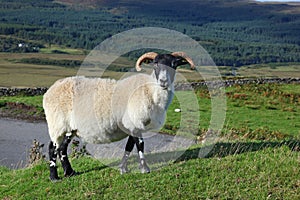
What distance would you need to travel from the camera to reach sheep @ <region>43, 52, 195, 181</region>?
9836 millimetres

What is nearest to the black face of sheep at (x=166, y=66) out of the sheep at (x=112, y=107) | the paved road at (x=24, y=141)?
the sheep at (x=112, y=107)

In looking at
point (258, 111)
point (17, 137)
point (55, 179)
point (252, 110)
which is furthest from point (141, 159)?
point (252, 110)

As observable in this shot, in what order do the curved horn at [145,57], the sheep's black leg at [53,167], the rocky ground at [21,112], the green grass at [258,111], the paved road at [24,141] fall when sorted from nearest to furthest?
the curved horn at [145,57], the sheep's black leg at [53,167], the paved road at [24,141], the green grass at [258,111], the rocky ground at [21,112]

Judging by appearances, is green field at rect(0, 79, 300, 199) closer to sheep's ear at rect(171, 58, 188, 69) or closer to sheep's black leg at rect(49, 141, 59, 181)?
sheep's black leg at rect(49, 141, 59, 181)

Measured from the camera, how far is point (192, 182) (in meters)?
9.09

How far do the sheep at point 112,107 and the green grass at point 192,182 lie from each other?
486 millimetres

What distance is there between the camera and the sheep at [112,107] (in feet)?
32.3

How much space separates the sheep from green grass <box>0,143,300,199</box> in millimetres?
486

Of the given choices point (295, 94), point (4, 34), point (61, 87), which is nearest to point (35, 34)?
point (4, 34)

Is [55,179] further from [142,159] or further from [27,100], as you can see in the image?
[27,100]

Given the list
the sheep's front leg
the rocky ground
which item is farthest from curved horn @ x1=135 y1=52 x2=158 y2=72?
the rocky ground

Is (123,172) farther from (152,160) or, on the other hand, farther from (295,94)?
(295,94)

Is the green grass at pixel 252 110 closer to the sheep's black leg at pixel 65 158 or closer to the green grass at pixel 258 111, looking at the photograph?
the green grass at pixel 258 111

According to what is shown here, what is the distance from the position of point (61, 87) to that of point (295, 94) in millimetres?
30449
